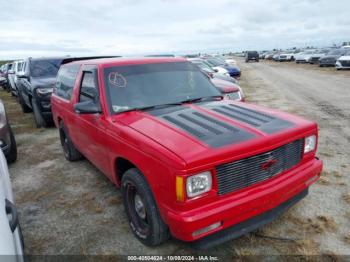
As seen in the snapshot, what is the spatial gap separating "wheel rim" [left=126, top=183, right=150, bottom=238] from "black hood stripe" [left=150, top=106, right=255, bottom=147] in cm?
79

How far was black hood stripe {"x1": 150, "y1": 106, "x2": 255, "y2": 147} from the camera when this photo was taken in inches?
97.7

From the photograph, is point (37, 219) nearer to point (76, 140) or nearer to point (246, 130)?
point (76, 140)

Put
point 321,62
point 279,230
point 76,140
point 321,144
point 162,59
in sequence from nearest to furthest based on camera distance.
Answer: point 279,230, point 162,59, point 76,140, point 321,144, point 321,62

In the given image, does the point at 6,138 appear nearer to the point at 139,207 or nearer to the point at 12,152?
the point at 12,152

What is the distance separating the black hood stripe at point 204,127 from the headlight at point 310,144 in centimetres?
78

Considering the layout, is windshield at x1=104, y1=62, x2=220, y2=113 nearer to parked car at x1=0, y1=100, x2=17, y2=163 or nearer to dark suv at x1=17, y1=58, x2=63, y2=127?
parked car at x1=0, y1=100, x2=17, y2=163

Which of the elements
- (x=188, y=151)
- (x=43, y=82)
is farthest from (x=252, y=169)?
(x=43, y=82)

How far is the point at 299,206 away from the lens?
349 centimetres

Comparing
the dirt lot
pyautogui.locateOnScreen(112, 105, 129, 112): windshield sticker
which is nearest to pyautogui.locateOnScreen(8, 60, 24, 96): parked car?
the dirt lot

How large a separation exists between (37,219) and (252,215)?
8.73ft

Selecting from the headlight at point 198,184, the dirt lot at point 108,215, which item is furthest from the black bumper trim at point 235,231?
the headlight at point 198,184

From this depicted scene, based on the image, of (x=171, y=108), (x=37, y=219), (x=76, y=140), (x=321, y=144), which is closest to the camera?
(x=171, y=108)

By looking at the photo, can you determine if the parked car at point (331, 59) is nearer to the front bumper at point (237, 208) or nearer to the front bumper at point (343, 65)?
the front bumper at point (343, 65)

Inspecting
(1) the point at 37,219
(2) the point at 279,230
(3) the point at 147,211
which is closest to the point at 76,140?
(1) the point at 37,219
